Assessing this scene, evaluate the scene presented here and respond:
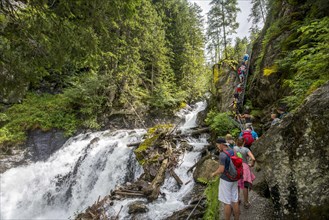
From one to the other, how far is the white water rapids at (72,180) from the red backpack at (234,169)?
17.5ft

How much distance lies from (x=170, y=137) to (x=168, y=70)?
51.3 feet

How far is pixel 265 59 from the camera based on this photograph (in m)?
10.9

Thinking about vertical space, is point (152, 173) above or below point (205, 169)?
below

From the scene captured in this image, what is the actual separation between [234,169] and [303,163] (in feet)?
4.22

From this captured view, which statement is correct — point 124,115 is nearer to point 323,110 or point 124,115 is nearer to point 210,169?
point 210,169

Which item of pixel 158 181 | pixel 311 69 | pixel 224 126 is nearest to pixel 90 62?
pixel 158 181

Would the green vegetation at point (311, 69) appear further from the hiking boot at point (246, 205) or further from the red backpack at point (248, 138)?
the hiking boot at point (246, 205)

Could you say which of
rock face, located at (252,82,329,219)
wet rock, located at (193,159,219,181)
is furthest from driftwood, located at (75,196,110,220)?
rock face, located at (252,82,329,219)

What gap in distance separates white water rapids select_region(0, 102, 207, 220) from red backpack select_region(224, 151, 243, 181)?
5330 millimetres

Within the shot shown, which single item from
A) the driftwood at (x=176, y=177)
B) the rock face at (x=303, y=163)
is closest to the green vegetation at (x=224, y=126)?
the driftwood at (x=176, y=177)

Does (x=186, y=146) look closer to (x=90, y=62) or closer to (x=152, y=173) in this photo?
(x=152, y=173)

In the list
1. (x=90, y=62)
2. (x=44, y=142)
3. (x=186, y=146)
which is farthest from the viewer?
(x=44, y=142)

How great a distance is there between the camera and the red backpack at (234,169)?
4159 millimetres

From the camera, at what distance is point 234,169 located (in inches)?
165
